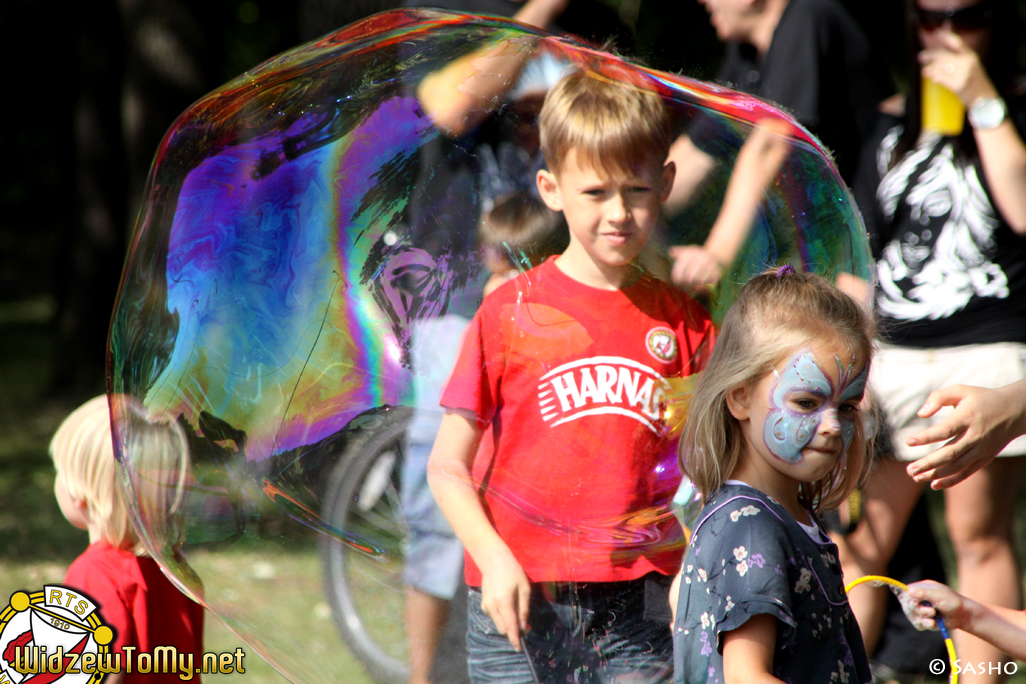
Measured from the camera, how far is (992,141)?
2576 mm

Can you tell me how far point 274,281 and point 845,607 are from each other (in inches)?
44.4

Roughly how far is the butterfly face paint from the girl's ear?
0.14 ft

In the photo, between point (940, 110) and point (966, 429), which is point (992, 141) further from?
point (966, 429)

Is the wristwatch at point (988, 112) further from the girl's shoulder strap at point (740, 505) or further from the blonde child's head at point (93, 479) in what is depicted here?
the blonde child's head at point (93, 479)

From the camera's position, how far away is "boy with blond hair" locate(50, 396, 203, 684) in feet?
6.77

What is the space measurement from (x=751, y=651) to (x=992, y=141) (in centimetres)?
179

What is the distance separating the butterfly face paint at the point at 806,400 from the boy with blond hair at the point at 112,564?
1.39 meters

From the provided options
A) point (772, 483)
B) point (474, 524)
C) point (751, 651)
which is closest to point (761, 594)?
point (751, 651)

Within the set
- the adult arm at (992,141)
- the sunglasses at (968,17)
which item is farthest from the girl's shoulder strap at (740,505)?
the sunglasses at (968,17)

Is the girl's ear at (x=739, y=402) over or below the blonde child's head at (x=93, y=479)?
over

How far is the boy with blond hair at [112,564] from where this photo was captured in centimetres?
206

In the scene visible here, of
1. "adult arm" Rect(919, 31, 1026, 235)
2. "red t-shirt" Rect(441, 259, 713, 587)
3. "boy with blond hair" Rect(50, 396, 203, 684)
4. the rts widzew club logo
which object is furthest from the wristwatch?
the rts widzew club logo

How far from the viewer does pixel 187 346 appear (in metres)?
1.81

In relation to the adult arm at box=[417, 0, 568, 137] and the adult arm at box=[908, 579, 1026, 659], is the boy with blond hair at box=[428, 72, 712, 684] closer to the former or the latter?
the adult arm at box=[417, 0, 568, 137]
